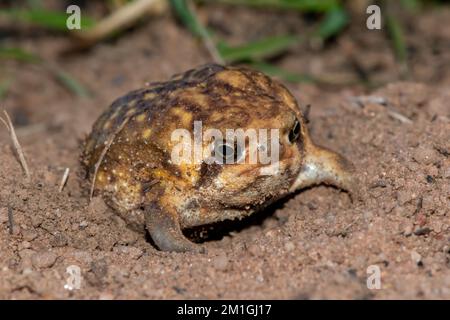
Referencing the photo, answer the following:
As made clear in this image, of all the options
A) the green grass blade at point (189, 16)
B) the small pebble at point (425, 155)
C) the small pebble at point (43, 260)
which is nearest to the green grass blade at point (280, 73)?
the green grass blade at point (189, 16)

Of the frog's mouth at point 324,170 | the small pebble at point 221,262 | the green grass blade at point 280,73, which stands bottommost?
the small pebble at point 221,262

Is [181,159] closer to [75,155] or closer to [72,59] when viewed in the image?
[75,155]

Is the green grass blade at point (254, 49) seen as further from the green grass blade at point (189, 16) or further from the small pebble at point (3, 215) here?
the small pebble at point (3, 215)

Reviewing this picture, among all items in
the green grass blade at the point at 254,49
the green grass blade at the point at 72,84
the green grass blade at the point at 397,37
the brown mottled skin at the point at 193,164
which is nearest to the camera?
the brown mottled skin at the point at 193,164

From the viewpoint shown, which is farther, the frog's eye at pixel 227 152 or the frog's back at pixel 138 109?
the frog's back at pixel 138 109

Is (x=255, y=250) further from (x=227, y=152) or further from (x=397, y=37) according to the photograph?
(x=397, y=37)

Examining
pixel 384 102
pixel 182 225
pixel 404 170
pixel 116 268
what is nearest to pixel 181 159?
pixel 182 225

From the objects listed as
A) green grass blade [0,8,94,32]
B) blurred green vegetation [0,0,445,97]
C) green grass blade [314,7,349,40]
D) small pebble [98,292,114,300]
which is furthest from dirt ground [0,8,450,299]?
green grass blade [0,8,94,32]

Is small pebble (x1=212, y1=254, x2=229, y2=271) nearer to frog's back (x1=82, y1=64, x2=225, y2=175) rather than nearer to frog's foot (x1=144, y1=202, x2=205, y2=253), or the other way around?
frog's foot (x1=144, y1=202, x2=205, y2=253)
